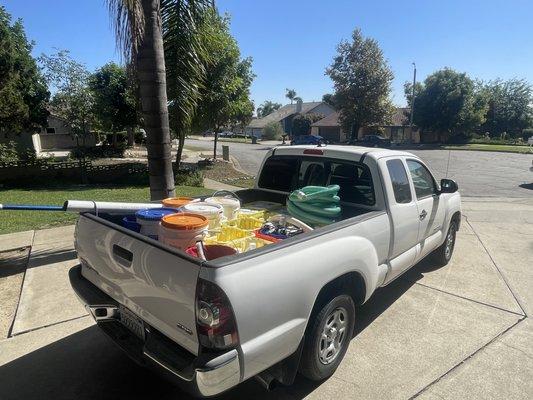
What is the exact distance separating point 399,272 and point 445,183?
167 cm

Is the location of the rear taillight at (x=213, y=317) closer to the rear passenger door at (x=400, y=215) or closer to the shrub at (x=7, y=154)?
the rear passenger door at (x=400, y=215)

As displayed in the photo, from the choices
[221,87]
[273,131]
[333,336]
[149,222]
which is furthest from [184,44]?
[273,131]

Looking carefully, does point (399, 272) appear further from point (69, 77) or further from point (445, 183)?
point (69, 77)

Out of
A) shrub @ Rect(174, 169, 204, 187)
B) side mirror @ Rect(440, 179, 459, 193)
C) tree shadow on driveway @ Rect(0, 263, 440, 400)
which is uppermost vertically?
side mirror @ Rect(440, 179, 459, 193)

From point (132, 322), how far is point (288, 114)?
3087 inches

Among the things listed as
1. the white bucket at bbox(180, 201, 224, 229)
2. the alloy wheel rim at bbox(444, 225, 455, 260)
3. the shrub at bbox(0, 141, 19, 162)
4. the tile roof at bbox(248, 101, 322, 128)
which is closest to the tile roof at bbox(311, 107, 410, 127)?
the tile roof at bbox(248, 101, 322, 128)

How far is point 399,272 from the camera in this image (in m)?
4.02

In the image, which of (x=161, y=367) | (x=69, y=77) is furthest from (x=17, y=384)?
(x=69, y=77)

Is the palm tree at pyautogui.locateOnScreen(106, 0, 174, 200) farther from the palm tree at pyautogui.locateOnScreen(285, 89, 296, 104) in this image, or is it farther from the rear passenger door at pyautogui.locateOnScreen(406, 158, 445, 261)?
the palm tree at pyautogui.locateOnScreen(285, 89, 296, 104)

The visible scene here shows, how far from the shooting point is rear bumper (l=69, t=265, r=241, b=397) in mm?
2083

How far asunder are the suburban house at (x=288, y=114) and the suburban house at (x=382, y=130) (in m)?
11.9

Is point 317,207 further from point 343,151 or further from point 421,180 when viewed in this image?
point 421,180

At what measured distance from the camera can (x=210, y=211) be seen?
133 inches

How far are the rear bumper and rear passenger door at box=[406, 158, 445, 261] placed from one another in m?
3.02
